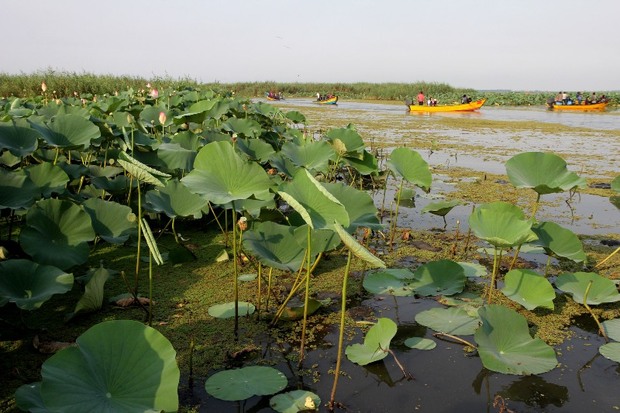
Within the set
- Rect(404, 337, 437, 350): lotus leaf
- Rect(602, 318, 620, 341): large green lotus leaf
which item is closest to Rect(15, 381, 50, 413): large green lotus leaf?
Rect(404, 337, 437, 350): lotus leaf

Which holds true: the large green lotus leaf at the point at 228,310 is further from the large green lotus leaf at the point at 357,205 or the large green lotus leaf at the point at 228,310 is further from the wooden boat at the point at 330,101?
the wooden boat at the point at 330,101

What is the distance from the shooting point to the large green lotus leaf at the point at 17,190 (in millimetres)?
2021

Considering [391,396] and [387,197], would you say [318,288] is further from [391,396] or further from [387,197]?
[387,197]

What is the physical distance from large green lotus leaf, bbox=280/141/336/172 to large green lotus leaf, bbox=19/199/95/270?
1.28m

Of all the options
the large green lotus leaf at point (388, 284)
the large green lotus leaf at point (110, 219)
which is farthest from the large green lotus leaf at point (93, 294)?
the large green lotus leaf at point (388, 284)

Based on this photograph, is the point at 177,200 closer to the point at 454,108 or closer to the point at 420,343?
the point at 420,343

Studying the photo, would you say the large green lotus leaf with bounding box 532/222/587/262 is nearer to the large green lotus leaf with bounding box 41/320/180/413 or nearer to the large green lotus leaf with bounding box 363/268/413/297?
the large green lotus leaf with bounding box 363/268/413/297

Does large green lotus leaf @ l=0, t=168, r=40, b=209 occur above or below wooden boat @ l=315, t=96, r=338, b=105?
below

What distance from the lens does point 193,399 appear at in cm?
149

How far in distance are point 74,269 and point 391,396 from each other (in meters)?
1.67

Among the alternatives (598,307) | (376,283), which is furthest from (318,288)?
(598,307)

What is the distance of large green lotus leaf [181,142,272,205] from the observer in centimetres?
181

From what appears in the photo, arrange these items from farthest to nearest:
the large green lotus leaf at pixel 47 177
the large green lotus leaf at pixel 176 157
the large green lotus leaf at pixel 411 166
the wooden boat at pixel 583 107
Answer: the wooden boat at pixel 583 107, the large green lotus leaf at pixel 411 166, the large green lotus leaf at pixel 176 157, the large green lotus leaf at pixel 47 177

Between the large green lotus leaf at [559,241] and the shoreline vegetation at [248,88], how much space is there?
660cm
